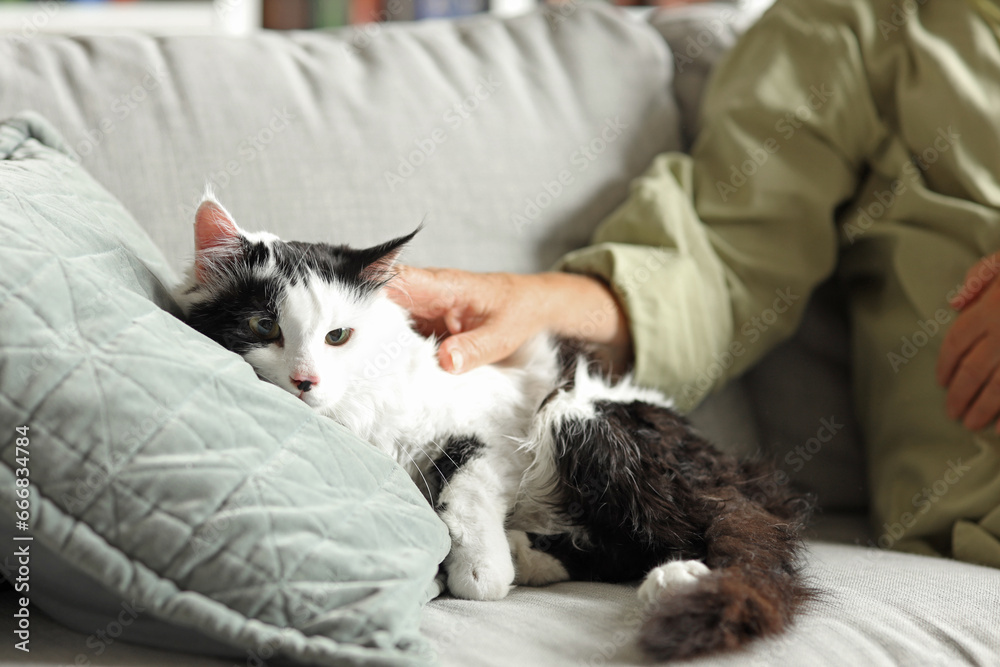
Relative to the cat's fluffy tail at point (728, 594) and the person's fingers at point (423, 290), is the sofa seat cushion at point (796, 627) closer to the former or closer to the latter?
the cat's fluffy tail at point (728, 594)

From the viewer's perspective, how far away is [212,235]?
0.87 metres

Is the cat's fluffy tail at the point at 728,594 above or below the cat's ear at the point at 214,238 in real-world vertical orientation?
below

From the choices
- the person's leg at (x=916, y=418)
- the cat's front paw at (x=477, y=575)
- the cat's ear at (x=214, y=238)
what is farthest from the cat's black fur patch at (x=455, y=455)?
the person's leg at (x=916, y=418)

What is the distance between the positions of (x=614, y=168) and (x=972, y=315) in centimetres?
68

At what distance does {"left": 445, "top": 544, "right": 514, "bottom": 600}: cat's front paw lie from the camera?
2.74 feet

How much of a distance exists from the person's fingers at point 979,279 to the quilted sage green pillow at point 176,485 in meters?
0.97

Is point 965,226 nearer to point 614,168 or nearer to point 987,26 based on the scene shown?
point 987,26

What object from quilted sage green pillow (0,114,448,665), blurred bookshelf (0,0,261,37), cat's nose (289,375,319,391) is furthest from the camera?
blurred bookshelf (0,0,261,37)

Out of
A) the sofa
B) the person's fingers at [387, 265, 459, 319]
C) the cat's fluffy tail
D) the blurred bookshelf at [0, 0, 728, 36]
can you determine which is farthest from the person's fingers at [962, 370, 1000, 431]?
the blurred bookshelf at [0, 0, 728, 36]

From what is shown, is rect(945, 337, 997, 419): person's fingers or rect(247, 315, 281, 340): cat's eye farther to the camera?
rect(945, 337, 997, 419): person's fingers

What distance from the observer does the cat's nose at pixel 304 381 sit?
83 cm

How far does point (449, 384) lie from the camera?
3.18 ft

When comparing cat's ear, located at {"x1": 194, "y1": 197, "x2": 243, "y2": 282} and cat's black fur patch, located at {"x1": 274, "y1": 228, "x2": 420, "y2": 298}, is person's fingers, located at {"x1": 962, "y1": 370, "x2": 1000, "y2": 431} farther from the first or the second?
cat's ear, located at {"x1": 194, "y1": 197, "x2": 243, "y2": 282}

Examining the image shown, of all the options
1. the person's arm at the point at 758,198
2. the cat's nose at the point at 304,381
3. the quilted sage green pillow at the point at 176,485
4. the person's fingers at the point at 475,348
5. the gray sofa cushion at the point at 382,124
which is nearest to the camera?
the quilted sage green pillow at the point at 176,485
